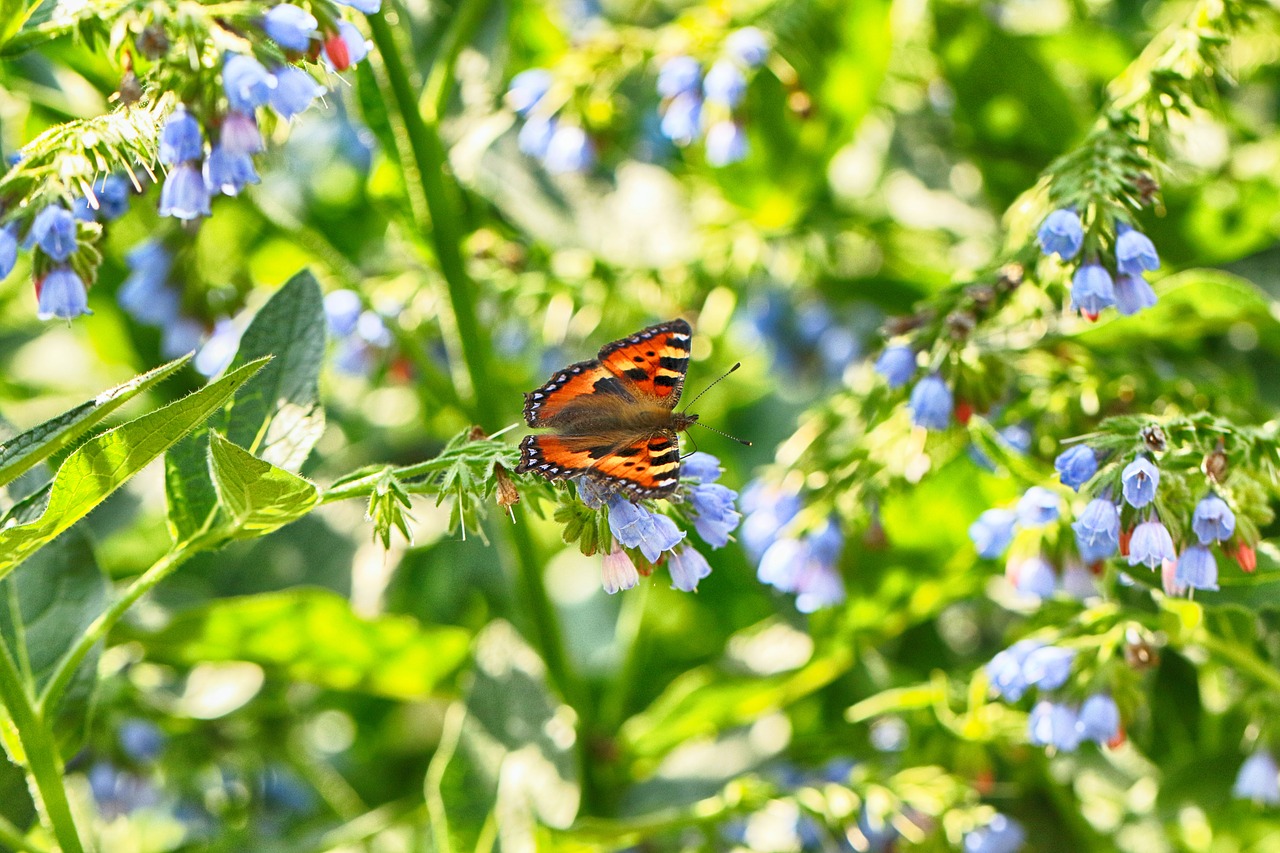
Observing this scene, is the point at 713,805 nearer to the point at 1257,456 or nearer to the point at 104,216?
the point at 1257,456

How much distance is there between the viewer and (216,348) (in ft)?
5.71

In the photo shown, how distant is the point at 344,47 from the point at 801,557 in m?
0.85

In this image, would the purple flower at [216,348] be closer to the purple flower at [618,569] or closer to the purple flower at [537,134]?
the purple flower at [537,134]

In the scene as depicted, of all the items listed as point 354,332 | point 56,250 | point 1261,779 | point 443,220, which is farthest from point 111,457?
point 1261,779

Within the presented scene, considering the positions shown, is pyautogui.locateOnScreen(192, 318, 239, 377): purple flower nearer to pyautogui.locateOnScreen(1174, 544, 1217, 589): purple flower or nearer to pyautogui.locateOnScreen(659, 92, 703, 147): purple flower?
pyautogui.locateOnScreen(659, 92, 703, 147): purple flower

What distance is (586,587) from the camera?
2.50m

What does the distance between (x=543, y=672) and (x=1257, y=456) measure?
1012 millimetres

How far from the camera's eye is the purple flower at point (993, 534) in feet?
4.91

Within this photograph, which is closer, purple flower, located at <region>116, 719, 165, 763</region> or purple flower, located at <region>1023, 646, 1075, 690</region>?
purple flower, located at <region>1023, 646, 1075, 690</region>

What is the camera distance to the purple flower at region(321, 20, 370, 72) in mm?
1191

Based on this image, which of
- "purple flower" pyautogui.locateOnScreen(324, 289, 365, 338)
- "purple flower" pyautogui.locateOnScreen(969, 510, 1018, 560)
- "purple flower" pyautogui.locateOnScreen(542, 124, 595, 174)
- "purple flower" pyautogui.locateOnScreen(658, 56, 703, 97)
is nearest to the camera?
"purple flower" pyautogui.locateOnScreen(969, 510, 1018, 560)

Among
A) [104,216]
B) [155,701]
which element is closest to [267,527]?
[104,216]

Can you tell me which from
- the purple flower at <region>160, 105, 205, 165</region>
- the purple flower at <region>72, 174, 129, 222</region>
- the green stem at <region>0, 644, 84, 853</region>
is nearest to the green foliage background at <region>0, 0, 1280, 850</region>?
the green stem at <region>0, 644, 84, 853</region>

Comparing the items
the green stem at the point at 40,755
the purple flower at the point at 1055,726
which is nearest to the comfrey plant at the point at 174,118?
the green stem at the point at 40,755
